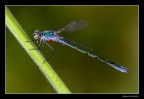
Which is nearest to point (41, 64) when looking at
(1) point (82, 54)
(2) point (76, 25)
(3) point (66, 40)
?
(2) point (76, 25)

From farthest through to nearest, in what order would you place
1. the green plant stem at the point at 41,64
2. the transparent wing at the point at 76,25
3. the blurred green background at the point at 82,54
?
the blurred green background at the point at 82,54, the transparent wing at the point at 76,25, the green plant stem at the point at 41,64

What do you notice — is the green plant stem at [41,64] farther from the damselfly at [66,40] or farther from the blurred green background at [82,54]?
the blurred green background at [82,54]

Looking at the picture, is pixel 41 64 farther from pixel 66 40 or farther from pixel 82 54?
pixel 82 54

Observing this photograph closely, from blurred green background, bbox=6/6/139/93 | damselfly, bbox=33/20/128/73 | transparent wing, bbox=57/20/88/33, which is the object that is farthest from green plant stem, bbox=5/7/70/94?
blurred green background, bbox=6/6/139/93

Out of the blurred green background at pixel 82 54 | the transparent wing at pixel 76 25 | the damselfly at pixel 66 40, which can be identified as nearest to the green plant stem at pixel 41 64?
the damselfly at pixel 66 40

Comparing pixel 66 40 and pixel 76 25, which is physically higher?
pixel 76 25

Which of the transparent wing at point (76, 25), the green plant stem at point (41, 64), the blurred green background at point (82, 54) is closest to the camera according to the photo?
the green plant stem at point (41, 64)

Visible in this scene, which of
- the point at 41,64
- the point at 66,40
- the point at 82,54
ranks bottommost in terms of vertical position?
the point at 82,54

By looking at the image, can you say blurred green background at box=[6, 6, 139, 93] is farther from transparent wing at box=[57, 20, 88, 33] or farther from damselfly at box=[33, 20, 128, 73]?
transparent wing at box=[57, 20, 88, 33]

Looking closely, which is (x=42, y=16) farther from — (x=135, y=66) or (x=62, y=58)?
(x=135, y=66)
